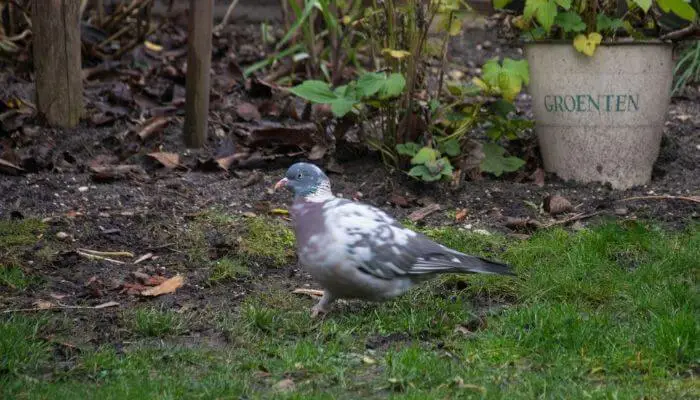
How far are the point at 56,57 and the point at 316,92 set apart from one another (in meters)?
1.64

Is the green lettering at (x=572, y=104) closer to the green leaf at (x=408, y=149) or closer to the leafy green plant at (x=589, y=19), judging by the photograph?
the leafy green plant at (x=589, y=19)

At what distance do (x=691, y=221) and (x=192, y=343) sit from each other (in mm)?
2708

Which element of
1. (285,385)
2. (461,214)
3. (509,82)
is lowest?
(461,214)

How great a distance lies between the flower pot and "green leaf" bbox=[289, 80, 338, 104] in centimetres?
123

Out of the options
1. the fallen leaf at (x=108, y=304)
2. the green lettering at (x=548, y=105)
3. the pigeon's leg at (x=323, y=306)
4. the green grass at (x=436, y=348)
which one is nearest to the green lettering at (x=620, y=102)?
the green lettering at (x=548, y=105)

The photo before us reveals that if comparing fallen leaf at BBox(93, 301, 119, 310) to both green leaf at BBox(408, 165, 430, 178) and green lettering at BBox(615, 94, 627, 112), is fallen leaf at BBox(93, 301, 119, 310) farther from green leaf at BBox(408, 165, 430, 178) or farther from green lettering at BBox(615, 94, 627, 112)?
green lettering at BBox(615, 94, 627, 112)

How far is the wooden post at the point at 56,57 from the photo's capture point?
6.17m

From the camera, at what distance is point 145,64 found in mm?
8195

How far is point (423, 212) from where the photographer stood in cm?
559

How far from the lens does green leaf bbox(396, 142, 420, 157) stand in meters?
5.77

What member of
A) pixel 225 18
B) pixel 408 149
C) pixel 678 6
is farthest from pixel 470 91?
pixel 225 18

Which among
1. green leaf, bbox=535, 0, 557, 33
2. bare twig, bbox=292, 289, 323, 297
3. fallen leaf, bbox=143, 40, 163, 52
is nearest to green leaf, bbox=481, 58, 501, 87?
green leaf, bbox=535, 0, 557, 33

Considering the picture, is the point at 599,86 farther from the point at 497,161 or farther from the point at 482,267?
the point at 482,267

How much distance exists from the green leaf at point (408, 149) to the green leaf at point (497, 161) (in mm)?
476
